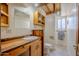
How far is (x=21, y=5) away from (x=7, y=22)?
0.31 metres

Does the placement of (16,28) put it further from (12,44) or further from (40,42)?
(40,42)

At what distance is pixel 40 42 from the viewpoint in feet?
5.08

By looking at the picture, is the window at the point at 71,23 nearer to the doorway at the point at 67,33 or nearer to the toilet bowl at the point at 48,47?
the doorway at the point at 67,33

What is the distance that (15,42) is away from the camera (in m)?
1.45

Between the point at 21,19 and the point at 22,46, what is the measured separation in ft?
1.19

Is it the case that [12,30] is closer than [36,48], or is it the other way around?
[12,30]

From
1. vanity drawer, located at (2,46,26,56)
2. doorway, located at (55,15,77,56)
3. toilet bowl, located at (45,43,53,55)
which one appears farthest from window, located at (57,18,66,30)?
vanity drawer, located at (2,46,26,56)

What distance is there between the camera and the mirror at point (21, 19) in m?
1.47

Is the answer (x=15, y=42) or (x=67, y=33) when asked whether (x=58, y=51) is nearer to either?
(x=67, y=33)

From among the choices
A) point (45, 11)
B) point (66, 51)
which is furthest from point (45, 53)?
point (45, 11)

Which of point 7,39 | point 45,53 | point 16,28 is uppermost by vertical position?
point 16,28

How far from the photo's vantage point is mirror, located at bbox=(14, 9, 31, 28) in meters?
1.47

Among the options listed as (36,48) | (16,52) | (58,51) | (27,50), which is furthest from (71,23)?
(16,52)

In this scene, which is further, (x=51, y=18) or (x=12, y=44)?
(x=51, y=18)
